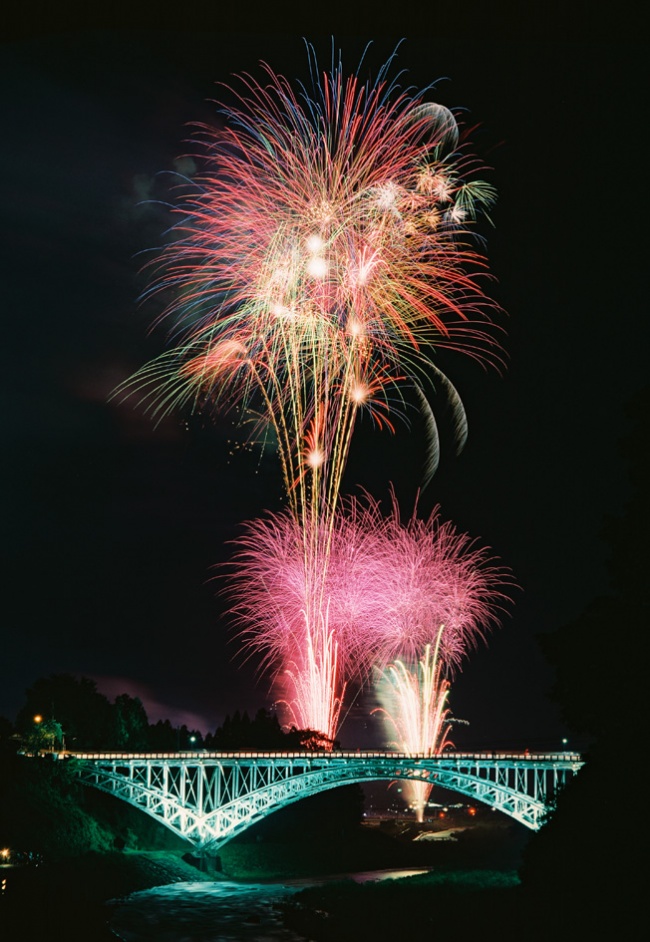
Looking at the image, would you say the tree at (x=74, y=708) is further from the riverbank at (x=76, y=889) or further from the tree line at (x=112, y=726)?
the riverbank at (x=76, y=889)

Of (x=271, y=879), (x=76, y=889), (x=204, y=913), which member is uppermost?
(x=76, y=889)

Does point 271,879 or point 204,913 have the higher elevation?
point 204,913

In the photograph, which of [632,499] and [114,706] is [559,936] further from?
[114,706]

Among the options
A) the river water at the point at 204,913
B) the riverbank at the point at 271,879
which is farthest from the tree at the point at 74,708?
the river water at the point at 204,913

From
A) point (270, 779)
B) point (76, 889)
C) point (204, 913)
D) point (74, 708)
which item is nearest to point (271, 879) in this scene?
point (270, 779)

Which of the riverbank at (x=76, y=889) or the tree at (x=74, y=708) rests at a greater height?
the tree at (x=74, y=708)

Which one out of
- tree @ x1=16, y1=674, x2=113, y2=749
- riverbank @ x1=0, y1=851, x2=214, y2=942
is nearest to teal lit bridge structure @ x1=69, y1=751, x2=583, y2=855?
riverbank @ x1=0, y1=851, x2=214, y2=942

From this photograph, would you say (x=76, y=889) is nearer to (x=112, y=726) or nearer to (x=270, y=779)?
(x=270, y=779)

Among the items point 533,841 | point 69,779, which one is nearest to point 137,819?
point 69,779
